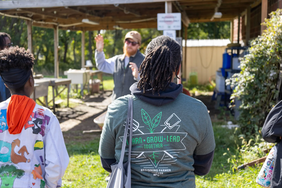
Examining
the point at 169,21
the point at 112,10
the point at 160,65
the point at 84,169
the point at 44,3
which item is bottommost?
the point at 84,169

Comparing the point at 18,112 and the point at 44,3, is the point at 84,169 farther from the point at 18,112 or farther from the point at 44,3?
the point at 44,3

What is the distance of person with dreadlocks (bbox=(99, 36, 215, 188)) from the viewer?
1594mm

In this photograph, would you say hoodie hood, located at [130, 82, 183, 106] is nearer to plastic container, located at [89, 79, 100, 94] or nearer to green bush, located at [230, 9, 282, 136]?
green bush, located at [230, 9, 282, 136]

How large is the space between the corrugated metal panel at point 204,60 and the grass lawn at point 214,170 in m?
12.3

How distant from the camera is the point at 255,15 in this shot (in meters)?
9.10

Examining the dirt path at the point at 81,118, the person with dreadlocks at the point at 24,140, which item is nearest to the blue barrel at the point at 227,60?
the dirt path at the point at 81,118

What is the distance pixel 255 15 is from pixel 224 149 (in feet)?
17.4

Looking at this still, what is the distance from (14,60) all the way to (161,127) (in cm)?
106

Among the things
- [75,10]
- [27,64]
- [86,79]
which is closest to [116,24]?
[86,79]

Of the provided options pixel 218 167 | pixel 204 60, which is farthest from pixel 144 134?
pixel 204 60

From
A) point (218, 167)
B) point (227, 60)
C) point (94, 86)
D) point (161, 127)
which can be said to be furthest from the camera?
point (94, 86)

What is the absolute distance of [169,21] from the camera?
6.32 metres

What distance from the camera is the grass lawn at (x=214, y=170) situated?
401cm

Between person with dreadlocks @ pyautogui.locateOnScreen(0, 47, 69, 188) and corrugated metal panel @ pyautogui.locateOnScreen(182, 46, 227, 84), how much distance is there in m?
16.4
